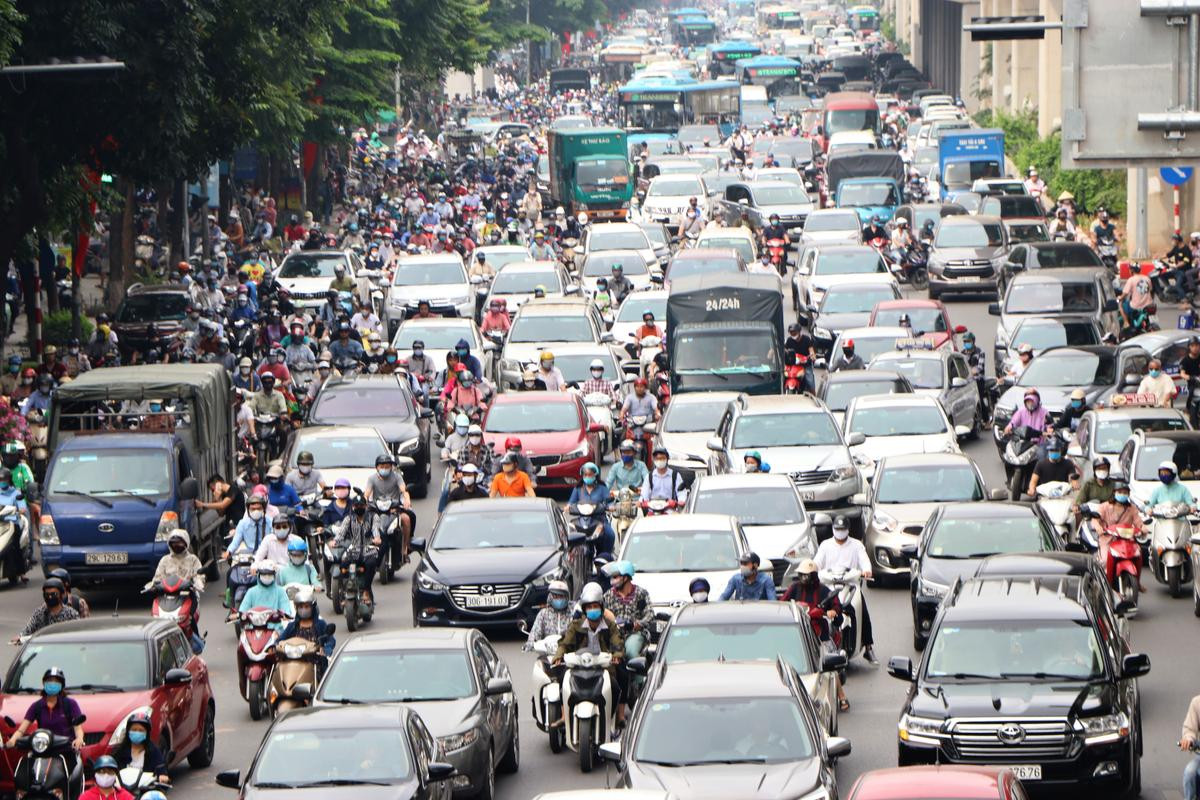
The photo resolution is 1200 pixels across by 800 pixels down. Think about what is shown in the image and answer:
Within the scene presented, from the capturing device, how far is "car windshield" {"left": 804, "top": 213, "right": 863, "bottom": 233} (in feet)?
177

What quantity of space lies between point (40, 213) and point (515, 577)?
46.3 ft

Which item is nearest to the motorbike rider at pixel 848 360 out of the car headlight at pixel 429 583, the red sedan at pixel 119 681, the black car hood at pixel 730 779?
the car headlight at pixel 429 583

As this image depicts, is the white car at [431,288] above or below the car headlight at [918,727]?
above

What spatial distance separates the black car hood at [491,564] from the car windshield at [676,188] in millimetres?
38565

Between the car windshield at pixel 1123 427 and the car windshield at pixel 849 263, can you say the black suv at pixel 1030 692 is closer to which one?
the car windshield at pixel 1123 427

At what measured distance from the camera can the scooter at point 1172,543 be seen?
84.9 feet

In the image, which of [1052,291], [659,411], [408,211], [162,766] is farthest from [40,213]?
[408,211]

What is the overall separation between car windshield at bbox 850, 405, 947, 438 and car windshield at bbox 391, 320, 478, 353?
30.0ft

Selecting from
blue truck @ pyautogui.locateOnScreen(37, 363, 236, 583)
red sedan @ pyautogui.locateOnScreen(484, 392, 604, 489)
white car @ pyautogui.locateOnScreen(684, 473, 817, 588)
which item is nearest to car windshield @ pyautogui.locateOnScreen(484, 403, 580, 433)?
red sedan @ pyautogui.locateOnScreen(484, 392, 604, 489)

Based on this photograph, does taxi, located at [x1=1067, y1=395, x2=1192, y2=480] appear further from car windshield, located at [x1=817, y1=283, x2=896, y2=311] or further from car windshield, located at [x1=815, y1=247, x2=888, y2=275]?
car windshield, located at [x1=815, y1=247, x2=888, y2=275]

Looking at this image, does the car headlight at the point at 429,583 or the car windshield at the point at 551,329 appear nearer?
the car headlight at the point at 429,583

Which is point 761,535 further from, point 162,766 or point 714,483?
point 162,766

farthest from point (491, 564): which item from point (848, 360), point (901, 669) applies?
point (848, 360)

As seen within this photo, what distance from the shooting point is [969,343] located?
129 feet
